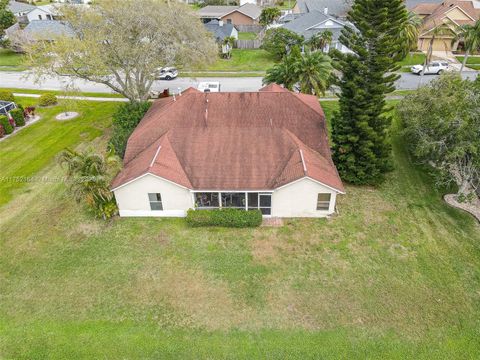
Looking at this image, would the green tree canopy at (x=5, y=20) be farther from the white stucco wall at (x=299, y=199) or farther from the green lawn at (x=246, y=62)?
the white stucco wall at (x=299, y=199)

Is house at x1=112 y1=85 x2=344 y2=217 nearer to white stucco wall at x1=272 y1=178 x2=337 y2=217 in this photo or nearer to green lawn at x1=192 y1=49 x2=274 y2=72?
white stucco wall at x1=272 y1=178 x2=337 y2=217

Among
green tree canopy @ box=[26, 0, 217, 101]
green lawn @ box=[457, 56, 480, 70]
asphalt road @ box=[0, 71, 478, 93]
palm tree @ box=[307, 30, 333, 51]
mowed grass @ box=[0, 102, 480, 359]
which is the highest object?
green tree canopy @ box=[26, 0, 217, 101]

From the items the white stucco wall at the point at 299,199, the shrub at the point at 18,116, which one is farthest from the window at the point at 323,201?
the shrub at the point at 18,116

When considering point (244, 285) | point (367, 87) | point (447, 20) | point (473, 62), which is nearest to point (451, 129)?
point (367, 87)

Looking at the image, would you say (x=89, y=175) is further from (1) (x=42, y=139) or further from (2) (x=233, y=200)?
(1) (x=42, y=139)

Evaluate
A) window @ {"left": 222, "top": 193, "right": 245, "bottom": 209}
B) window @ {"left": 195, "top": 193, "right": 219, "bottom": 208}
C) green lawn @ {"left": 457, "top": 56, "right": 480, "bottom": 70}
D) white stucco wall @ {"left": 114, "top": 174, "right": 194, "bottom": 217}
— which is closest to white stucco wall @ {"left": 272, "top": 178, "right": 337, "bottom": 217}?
window @ {"left": 222, "top": 193, "right": 245, "bottom": 209}

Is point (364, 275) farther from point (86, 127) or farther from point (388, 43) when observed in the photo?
point (86, 127)
